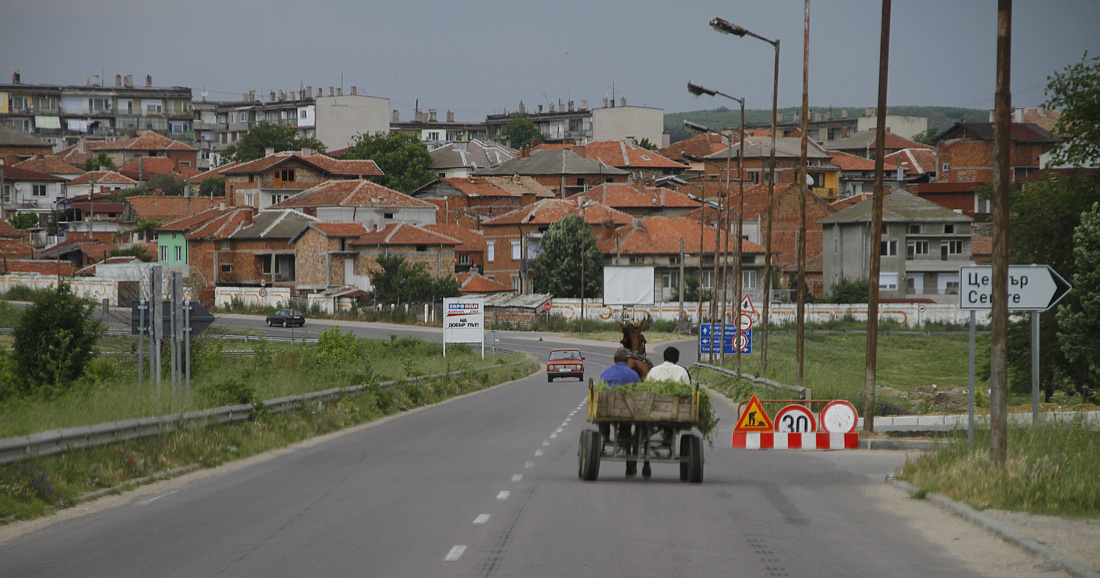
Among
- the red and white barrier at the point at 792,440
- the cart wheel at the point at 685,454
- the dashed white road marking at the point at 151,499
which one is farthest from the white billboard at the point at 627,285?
the dashed white road marking at the point at 151,499

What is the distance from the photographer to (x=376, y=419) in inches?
1080

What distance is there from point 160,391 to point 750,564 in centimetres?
1335

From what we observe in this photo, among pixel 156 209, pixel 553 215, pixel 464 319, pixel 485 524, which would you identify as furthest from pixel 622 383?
pixel 156 209

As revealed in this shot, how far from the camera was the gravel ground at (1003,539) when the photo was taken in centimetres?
918

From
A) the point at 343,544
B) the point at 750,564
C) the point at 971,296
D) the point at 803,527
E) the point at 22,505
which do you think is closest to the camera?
the point at 750,564

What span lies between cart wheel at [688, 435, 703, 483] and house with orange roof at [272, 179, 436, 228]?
90374 mm

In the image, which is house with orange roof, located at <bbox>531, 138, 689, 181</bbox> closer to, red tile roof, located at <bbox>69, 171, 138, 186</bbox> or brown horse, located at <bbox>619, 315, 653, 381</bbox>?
red tile roof, located at <bbox>69, 171, 138, 186</bbox>

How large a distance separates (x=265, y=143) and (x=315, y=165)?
38694 mm

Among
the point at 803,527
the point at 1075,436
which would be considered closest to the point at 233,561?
the point at 803,527

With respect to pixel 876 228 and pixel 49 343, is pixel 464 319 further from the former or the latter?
pixel 876 228

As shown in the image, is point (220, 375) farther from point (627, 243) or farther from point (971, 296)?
point (627, 243)

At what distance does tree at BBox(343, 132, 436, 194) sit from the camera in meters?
143

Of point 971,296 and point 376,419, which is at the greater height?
point 971,296

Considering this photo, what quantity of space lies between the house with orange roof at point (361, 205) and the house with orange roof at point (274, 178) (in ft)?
23.3
